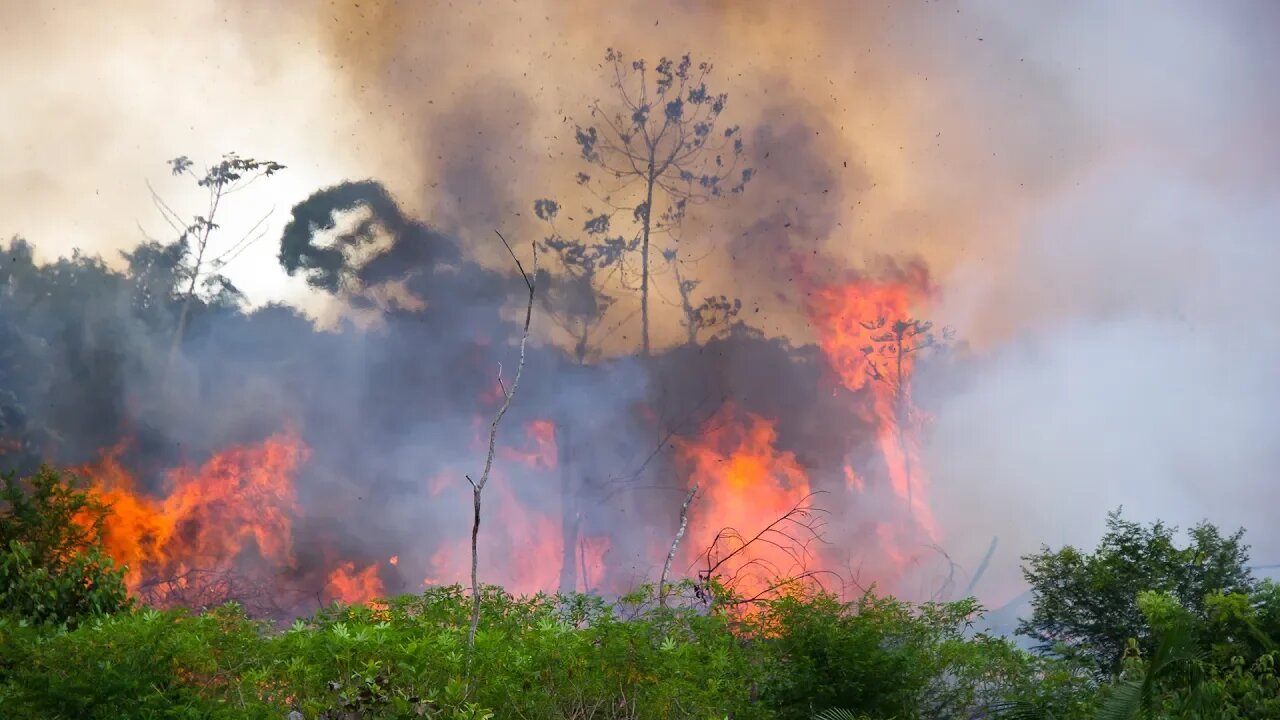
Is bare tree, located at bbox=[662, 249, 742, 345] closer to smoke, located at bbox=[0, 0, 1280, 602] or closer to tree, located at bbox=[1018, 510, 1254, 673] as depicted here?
smoke, located at bbox=[0, 0, 1280, 602]

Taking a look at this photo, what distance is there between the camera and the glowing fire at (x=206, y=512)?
11.8 metres

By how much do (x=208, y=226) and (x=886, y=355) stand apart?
7.69 m

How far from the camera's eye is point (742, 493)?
527 inches

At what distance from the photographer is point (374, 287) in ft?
42.1

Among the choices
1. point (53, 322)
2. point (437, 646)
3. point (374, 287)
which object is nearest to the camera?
point (437, 646)

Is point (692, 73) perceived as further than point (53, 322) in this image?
Yes

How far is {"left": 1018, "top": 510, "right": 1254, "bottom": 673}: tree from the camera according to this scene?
38.0ft

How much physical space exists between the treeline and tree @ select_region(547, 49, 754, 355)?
5375 mm

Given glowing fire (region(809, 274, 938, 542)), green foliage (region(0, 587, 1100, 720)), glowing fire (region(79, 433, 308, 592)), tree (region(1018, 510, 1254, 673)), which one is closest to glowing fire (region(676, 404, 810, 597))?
glowing fire (region(809, 274, 938, 542))

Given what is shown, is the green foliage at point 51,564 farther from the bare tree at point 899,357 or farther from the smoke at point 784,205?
the bare tree at point 899,357

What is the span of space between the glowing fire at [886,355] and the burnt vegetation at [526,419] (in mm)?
47

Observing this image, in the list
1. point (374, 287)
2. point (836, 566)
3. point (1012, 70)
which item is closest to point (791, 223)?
point (1012, 70)

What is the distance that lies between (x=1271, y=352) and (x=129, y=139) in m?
12.6

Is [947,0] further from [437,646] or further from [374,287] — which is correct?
[437,646]
